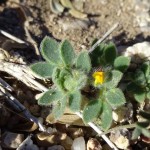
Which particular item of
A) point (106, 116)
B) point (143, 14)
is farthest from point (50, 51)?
point (143, 14)

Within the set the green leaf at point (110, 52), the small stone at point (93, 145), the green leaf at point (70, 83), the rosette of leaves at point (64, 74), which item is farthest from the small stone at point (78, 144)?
the green leaf at point (110, 52)

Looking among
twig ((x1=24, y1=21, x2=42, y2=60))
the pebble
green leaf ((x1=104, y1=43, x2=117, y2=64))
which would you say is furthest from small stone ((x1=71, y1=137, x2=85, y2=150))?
the pebble

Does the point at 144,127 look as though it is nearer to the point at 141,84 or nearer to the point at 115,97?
the point at 115,97

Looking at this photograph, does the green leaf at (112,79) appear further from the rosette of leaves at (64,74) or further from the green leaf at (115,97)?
the rosette of leaves at (64,74)

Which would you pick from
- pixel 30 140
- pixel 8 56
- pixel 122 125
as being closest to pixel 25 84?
pixel 8 56

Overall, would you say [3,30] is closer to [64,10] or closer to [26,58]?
[26,58]
